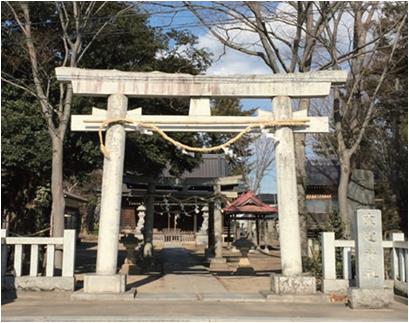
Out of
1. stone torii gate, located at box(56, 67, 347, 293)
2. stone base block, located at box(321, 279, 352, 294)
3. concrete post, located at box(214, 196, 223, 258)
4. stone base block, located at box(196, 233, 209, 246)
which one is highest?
stone torii gate, located at box(56, 67, 347, 293)

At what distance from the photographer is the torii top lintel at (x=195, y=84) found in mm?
10969

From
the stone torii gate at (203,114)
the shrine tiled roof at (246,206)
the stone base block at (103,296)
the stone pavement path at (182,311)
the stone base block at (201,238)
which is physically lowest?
the stone pavement path at (182,311)

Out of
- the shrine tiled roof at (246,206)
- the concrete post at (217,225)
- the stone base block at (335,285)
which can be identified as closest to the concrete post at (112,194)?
the stone base block at (335,285)

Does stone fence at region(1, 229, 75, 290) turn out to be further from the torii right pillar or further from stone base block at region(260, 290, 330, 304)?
the torii right pillar

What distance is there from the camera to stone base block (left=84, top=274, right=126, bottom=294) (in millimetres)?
10320

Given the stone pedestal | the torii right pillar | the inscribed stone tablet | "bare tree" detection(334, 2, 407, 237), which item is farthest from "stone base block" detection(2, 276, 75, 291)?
"bare tree" detection(334, 2, 407, 237)

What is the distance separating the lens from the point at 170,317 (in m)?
8.09

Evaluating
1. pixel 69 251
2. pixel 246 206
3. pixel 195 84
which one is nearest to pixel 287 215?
pixel 195 84

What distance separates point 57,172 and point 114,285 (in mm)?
4067

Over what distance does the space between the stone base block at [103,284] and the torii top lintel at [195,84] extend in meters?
3.88

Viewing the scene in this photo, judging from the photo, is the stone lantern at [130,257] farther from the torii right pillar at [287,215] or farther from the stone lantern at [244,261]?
the torii right pillar at [287,215]

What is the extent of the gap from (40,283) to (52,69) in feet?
22.1

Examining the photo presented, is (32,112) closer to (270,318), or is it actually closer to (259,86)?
(259,86)

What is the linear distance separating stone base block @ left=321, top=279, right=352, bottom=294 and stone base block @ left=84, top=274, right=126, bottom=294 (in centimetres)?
432
